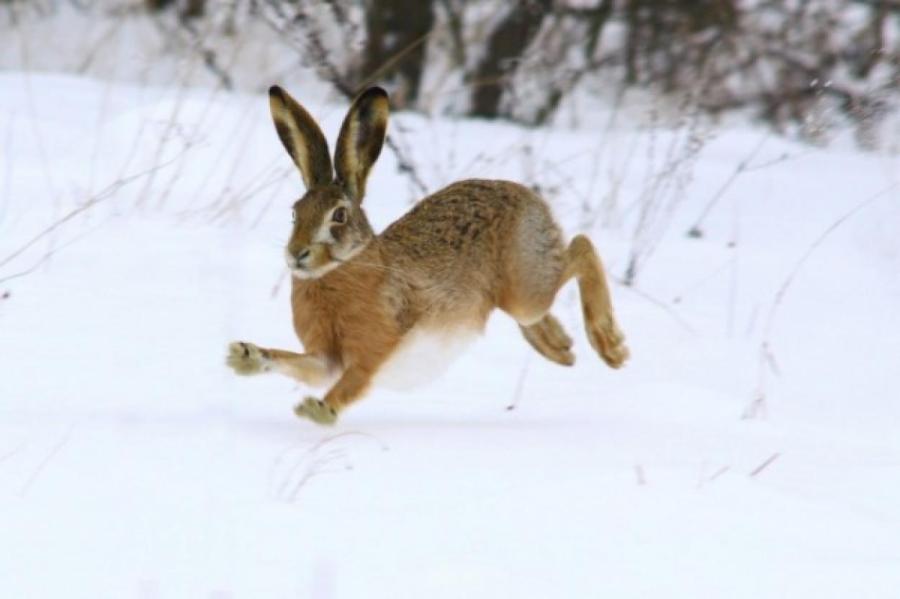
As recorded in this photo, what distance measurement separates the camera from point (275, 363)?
4.46 m

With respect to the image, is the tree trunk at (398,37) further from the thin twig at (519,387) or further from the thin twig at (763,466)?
the thin twig at (763,466)

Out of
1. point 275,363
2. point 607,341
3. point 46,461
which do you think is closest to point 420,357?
point 275,363

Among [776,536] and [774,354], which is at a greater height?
[776,536]

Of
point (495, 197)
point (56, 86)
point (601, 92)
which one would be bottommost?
point (601, 92)

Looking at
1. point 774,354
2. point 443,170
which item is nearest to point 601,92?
point 443,170

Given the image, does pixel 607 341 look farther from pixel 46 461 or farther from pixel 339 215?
pixel 46 461

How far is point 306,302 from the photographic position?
15.1 ft

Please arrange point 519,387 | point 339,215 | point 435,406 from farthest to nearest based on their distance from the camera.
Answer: point 519,387 < point 435,406 < point 339,215

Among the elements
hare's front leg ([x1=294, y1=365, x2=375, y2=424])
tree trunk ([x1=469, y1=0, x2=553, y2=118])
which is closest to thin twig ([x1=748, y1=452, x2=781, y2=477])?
hare's front leg ([x1=294, y1=365, x2=375, y2=424])

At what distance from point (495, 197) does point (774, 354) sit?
148 centimetres

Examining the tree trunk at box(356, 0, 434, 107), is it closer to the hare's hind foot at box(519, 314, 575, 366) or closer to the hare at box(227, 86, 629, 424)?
the hare's hind foot at box(519, 314, 575, 366)

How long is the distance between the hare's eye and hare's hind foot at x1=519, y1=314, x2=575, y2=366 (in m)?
1.10

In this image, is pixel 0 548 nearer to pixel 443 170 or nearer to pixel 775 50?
pixel 443 170

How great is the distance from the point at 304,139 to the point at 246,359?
625 millimetres
